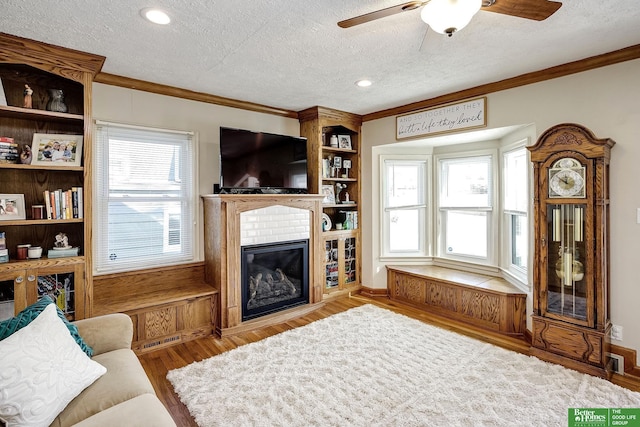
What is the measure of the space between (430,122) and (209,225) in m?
2.75

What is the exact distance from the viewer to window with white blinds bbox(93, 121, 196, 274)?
306 cm

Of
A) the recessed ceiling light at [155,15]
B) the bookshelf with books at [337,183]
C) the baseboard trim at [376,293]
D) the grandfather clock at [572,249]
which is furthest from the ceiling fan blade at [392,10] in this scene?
the baseboard trim at [376,293]

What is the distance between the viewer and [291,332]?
11.1ft

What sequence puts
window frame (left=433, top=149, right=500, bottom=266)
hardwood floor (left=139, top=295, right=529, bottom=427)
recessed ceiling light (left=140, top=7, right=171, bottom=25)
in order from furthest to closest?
1. window frame (left=433, top=149, right=500, bottom=266)
2. hardwood floor (left=139, top=295, right=529, bottom=427)
3. recessed ceiling light (left=140, top=7, right=171, bottom=25)

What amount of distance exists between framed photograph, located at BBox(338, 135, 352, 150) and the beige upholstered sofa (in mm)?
3313

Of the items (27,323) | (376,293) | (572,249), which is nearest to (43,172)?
(27,323)

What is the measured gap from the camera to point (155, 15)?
6.57 ft

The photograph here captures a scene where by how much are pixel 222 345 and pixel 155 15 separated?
270 centimetres

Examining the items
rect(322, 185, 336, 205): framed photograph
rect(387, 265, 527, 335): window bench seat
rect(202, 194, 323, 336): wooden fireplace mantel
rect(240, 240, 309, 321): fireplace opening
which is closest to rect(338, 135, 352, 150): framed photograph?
rect(322, 185, 336, 205): framed photograph

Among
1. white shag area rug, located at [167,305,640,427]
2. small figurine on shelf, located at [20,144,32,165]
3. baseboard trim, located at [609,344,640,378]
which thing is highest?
small figurine on shelf, located at [20,144,32,165]

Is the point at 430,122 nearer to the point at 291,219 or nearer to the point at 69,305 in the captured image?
the point at 291,219

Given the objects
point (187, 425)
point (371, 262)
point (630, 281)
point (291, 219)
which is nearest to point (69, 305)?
point (187, 425)

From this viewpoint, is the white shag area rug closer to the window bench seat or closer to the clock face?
the window bench seat

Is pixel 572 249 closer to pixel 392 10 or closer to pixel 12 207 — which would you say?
pixel 392 10
